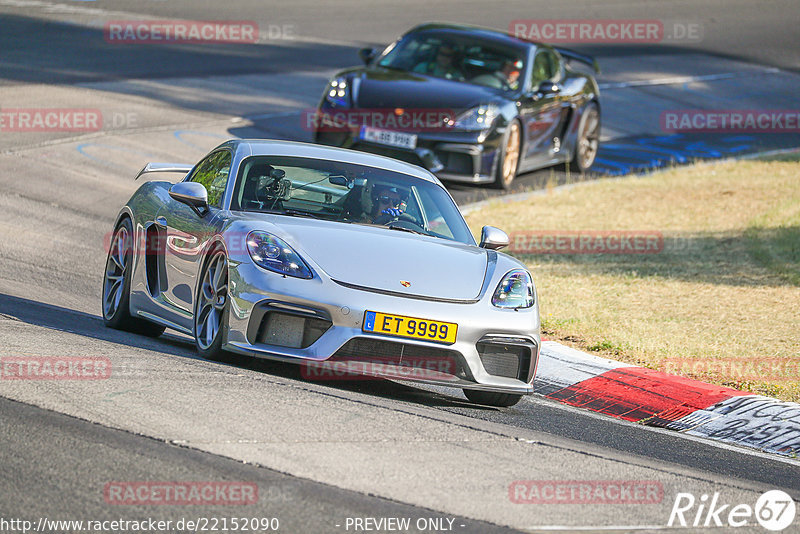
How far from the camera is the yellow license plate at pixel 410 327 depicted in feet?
21.4

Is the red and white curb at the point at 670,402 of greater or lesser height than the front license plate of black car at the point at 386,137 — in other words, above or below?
below

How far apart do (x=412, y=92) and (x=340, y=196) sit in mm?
7276

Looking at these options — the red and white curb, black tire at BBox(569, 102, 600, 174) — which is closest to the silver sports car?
the red and white curb

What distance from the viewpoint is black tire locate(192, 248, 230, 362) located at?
686 cm

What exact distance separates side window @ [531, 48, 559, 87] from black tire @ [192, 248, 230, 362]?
9.67 metres

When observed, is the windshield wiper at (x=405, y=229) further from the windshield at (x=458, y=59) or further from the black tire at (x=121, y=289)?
the windshield at (x=458, y=59)

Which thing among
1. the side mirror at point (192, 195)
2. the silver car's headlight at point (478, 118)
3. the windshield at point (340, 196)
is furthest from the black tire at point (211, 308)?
the silver car's headlight at point (478, 118)

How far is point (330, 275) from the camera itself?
21.8ft

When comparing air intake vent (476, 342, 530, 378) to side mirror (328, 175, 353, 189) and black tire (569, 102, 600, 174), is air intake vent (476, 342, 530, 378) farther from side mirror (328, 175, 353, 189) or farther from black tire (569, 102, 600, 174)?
black tire (569, 102, 600, 174)

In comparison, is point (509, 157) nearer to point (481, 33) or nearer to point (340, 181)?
point (481, 33)

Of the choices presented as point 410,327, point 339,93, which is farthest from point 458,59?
point 410,327

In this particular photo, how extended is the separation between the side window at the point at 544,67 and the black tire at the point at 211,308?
31.7 ft

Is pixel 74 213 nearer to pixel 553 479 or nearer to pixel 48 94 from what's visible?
pixel 48 94

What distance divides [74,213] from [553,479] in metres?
8.14
